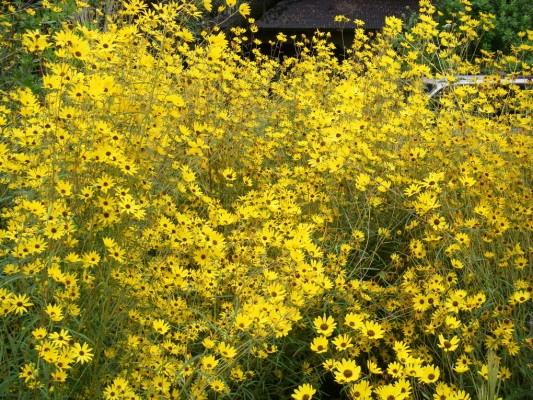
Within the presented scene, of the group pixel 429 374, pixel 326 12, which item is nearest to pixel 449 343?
pixel 429 374

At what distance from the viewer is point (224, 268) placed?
253cm

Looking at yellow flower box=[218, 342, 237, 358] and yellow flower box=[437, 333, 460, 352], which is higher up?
yellow flower box=[218, 342, 237, 358]

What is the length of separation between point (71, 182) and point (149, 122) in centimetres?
63

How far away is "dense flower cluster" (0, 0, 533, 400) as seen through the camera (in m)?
2.07

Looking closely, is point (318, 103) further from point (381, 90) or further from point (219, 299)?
point (219, 299)

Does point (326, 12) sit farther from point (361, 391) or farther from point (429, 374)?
point (361, 391)

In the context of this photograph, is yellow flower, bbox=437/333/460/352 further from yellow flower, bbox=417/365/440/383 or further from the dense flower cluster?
yellow flower, bbox=417/365/440/383

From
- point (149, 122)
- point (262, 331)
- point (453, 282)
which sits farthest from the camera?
point (149, 122)

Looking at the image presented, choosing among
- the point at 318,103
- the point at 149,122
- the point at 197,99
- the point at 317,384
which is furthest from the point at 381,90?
the point at 317,384

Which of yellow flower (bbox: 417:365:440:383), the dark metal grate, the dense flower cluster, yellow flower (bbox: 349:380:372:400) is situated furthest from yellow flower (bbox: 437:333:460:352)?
the dark metal grate

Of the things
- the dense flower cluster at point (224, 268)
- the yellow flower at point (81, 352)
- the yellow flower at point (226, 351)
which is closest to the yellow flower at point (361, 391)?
the dense flower cluster at point (224, 268)

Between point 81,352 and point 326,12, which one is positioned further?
point 326,12

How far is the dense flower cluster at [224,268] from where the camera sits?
6.81ft

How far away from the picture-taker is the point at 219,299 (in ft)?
9.00
